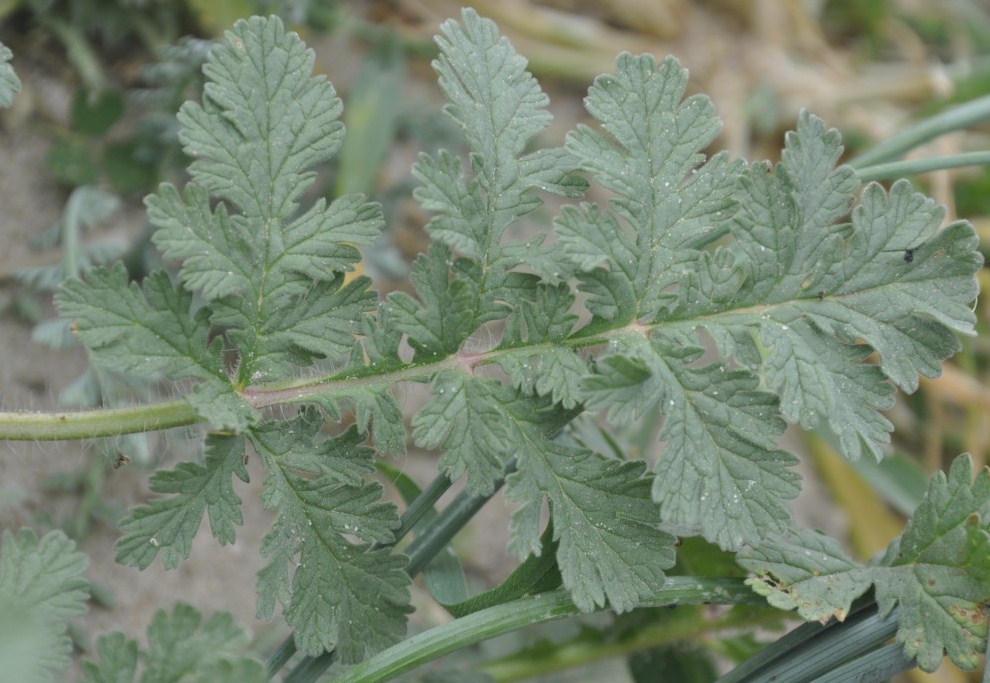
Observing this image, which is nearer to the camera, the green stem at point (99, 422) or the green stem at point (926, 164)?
the green stem at point (99, 422)

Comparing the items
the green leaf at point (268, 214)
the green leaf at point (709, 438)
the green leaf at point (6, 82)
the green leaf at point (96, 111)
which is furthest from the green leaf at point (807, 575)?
the green leaf at point (96, 111)

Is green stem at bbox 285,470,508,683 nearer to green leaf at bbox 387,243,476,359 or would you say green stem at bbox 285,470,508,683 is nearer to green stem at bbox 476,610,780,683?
green leaf at bbox 387,243,476,359

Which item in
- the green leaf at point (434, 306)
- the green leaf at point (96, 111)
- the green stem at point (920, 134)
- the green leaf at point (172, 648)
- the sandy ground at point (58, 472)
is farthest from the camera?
the green leaf at point (96, 111)

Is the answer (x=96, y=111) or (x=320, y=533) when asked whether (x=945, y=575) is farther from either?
(x=96, y=111)

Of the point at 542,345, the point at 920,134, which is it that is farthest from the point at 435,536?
the point at 920,134

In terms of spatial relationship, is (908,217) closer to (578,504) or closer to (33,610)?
(578,504)

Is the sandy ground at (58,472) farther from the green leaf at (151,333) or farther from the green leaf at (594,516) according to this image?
the green leaf at (594,516)

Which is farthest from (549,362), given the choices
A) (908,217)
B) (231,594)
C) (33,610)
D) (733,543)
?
(231,594)
